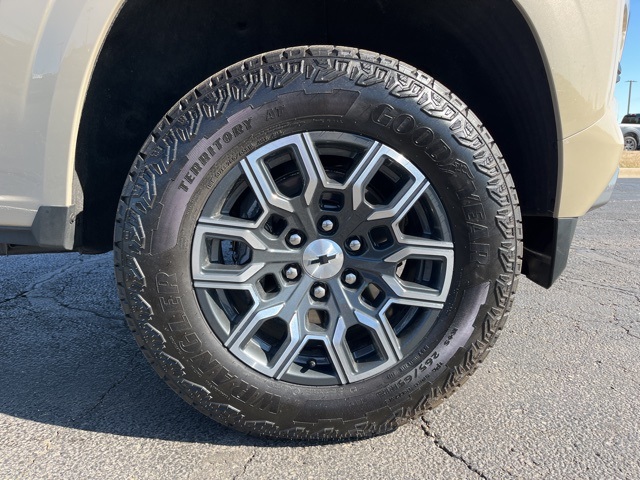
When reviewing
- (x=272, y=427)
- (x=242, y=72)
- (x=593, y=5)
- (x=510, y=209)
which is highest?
(x=593, y=5)

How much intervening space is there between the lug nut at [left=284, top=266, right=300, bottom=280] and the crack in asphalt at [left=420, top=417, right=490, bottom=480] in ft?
2.48

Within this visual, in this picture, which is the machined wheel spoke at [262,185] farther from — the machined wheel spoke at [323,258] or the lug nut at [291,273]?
the lug nut at [291,273]

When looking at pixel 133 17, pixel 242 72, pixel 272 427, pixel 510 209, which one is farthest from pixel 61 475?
pixel 510 209

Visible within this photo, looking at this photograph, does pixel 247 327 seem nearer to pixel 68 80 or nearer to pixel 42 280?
pixel 68 80

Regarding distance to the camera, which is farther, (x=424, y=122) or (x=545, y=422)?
(x=545, y=422)

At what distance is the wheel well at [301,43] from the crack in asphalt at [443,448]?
889mm

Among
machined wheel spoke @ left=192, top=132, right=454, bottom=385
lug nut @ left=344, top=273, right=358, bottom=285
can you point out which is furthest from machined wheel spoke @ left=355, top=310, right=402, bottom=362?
lug nut @ left=344, top=273, right=358, bottom=285

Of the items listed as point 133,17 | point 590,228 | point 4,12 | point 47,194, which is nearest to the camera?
point 4,12

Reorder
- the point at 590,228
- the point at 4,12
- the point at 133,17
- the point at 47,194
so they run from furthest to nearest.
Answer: the point at 590,228
the point at 133,17
the point at 47,194
the point at 4,12

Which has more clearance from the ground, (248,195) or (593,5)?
(593,5)

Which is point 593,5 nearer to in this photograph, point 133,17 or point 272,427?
point 133,17

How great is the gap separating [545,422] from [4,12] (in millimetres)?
2340

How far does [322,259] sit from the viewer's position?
1.65m

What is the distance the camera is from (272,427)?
1652mm
